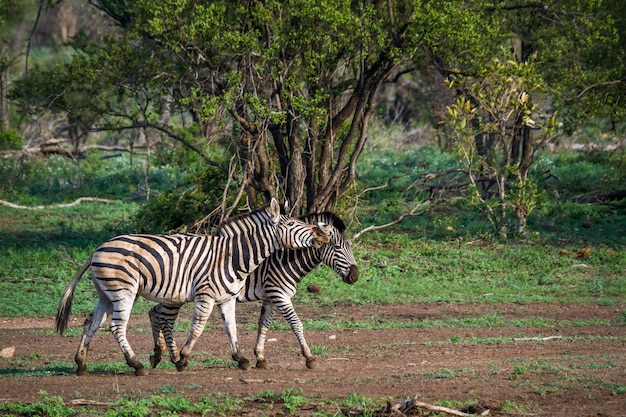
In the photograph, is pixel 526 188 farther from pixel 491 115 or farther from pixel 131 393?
pixel 131 393

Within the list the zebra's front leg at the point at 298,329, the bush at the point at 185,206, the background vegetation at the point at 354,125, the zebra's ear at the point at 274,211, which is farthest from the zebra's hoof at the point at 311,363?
the bush at the point at 185,206

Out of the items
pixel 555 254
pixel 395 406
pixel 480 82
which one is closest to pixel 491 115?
pixel 480 82

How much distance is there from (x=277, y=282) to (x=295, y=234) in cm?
55

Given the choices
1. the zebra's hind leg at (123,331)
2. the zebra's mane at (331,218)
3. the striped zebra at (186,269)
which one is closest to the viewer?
the zebra's hind leg at (123,331)

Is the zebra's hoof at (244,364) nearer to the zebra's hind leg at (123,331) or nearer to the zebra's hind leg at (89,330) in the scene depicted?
the zebra's hind leg at (123,331)

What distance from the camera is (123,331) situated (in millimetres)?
9242

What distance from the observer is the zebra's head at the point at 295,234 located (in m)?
9.96

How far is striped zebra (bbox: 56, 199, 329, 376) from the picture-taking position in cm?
928

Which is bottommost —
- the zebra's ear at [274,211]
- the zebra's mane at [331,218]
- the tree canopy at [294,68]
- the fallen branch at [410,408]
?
the fallen branch at [410,408]

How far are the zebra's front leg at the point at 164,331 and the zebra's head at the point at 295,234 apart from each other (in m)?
1.35

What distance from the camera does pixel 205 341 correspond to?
36.8 ft

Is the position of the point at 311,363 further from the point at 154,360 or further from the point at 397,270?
the point at 397,270

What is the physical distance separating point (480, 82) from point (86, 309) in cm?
755

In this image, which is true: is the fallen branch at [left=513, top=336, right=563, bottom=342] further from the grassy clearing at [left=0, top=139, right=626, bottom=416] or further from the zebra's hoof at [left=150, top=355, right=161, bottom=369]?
the zebra's hoof at [left=150, top=355, right=161, bottom=369]
